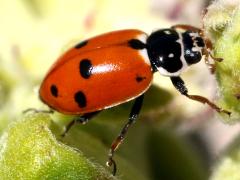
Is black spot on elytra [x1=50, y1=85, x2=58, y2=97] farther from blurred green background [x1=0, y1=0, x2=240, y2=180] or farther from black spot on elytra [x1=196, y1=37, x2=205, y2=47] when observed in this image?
black spot on elytra [x1=196, y1=37, x2=205, y2=47]

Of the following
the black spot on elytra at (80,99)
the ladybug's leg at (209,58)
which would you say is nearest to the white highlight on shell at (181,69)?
the ladybug's leg at (209,58)

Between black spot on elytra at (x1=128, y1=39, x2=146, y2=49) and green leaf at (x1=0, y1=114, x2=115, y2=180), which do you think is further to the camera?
black spot on elytra at (x1=128, y1=39, x2=146, y2=49)

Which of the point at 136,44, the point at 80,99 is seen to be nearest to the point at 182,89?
the point at 136,44

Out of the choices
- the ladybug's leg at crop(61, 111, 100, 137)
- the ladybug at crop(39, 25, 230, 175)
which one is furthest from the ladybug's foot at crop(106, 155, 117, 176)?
the ladybug's leg at crop(61, 111, 100, 137)

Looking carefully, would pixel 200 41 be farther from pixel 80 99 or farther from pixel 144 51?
pixel 80 99

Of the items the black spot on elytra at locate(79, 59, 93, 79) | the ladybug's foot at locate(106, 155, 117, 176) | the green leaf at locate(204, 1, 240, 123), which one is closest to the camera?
the green leaf at locate(204, 1, 240, 123)

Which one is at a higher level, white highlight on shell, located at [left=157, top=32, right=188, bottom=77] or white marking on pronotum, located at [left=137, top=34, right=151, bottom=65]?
white marking on pronotum, located at [left=137, top=34, right=151, bottom=65]

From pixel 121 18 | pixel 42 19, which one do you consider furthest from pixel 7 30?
pixel 121 18

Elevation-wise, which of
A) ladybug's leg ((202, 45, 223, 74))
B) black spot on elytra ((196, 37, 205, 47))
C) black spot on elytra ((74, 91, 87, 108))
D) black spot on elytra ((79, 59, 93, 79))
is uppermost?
ladybug's leg ((202, 45, 223, 74))

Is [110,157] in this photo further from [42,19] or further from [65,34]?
[42,19]
